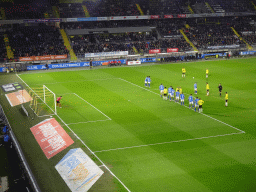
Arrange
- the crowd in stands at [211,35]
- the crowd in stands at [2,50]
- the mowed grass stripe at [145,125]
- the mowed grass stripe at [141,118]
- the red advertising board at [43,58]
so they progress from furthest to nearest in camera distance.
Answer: the crowd in stands at [211,35], the red advertising board at [43,58], the crowd in stands at [2,50], the mowed grass stripe at [141,118], the mowed grass stripe at [145,125]

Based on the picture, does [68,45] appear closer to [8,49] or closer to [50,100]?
[8,49]

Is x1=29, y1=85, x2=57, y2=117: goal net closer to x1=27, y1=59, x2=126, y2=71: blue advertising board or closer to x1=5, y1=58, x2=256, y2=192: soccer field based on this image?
x1=5, y1=58, x2=256, y2=192: soccer field

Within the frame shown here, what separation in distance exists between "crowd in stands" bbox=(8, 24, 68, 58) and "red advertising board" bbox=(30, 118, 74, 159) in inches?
1404

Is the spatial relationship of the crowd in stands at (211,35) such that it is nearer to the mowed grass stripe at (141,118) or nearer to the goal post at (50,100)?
Answer: the mowed grass stripe at (141,118)

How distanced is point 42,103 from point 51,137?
10134 millimetres

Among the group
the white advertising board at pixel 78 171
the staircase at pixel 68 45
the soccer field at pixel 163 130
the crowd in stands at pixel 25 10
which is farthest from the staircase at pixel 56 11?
the white advertising board at pixel 78 171

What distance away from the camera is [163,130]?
25297 mm

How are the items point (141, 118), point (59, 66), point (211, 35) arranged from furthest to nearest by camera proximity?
point (211, 35) < point (59, 66) < point (141, 118)

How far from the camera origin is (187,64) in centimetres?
5897

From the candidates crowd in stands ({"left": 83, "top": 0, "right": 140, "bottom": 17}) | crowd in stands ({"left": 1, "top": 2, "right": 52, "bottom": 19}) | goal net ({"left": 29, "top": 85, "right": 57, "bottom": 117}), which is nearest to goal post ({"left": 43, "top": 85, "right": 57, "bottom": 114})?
goal net ({"left": 29, "top": 85, "right": 57, "bottom": 117})

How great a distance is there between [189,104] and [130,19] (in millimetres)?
44639

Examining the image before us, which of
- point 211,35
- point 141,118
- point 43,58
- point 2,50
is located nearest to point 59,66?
point 43,58

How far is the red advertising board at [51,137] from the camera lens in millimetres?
22391

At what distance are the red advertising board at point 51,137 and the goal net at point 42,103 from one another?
2.53 metres
